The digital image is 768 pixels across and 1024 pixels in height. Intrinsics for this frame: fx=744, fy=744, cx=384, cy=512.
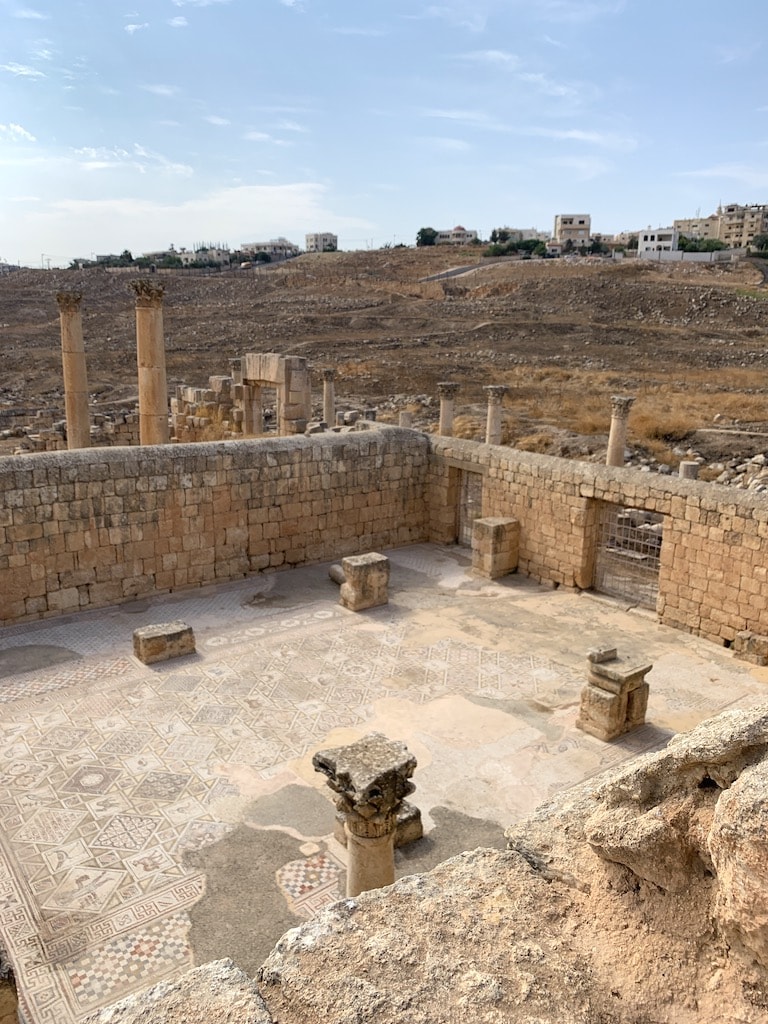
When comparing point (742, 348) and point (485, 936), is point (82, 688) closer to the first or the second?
point (485, 936)

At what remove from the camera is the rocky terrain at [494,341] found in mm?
24797

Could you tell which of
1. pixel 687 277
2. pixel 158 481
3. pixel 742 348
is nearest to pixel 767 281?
pixel 687 277

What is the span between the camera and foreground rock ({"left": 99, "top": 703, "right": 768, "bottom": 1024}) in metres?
2.01

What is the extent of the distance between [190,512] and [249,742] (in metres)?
4.88

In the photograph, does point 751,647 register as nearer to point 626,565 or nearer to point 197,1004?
point 626,565

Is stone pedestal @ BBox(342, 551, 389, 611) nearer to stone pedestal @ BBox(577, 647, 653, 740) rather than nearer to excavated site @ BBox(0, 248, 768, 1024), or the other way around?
excavated site @ BBox(0, 248, 768, 1024)

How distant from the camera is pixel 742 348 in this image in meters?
38.1

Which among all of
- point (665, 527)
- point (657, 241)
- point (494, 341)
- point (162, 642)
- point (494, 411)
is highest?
point (657, 241)

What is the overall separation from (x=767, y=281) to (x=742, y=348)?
2667 cm

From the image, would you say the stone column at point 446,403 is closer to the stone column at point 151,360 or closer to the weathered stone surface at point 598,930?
the stone column at point 151,360

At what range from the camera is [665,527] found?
10.4 metres

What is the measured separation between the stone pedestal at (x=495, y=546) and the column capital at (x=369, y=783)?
25.3 ft

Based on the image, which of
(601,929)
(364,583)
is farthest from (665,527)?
(601,929)

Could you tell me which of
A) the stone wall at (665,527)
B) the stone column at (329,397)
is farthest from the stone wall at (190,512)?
the stone column at (329,397)
